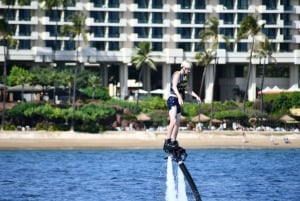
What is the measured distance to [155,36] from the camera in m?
151

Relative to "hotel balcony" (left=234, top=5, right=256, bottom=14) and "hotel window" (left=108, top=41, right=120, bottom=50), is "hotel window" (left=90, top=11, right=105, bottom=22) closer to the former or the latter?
"hotel window" (left=108, top=41, right=120, bottom=50)

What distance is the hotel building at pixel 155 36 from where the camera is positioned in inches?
5733

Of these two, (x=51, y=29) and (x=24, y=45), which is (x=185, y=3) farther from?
(x=24, y=45)

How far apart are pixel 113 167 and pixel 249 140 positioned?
24033mm

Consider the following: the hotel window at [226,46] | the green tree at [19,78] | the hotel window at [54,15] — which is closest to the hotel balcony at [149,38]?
the hotel window at [226,46]

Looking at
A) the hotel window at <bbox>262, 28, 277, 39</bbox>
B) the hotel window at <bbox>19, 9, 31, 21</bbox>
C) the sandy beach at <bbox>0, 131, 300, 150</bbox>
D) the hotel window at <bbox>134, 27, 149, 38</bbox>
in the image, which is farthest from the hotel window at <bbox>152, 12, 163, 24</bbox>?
the sandy beach at <bbox>0, 131, 300, 150</bbox>

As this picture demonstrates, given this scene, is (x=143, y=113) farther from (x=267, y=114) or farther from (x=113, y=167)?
(x=113, y=167)

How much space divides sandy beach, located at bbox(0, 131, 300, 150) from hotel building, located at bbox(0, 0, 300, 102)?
39.1m

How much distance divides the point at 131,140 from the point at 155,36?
166 feet

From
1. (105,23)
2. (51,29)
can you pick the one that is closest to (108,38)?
(105,23)

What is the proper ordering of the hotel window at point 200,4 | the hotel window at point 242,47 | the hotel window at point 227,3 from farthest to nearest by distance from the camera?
1. the hotel window at point 242,47
2. the hotel window at point 227,3
3. the hotel window at point 200,4

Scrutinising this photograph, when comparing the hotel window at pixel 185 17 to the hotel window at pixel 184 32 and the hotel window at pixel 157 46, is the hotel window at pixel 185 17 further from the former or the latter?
the hotel window at pixel 157 46

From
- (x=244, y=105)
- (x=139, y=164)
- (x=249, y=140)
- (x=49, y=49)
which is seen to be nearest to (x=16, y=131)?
(x=139, y=164)

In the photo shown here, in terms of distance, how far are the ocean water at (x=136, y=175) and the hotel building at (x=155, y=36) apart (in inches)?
1749
